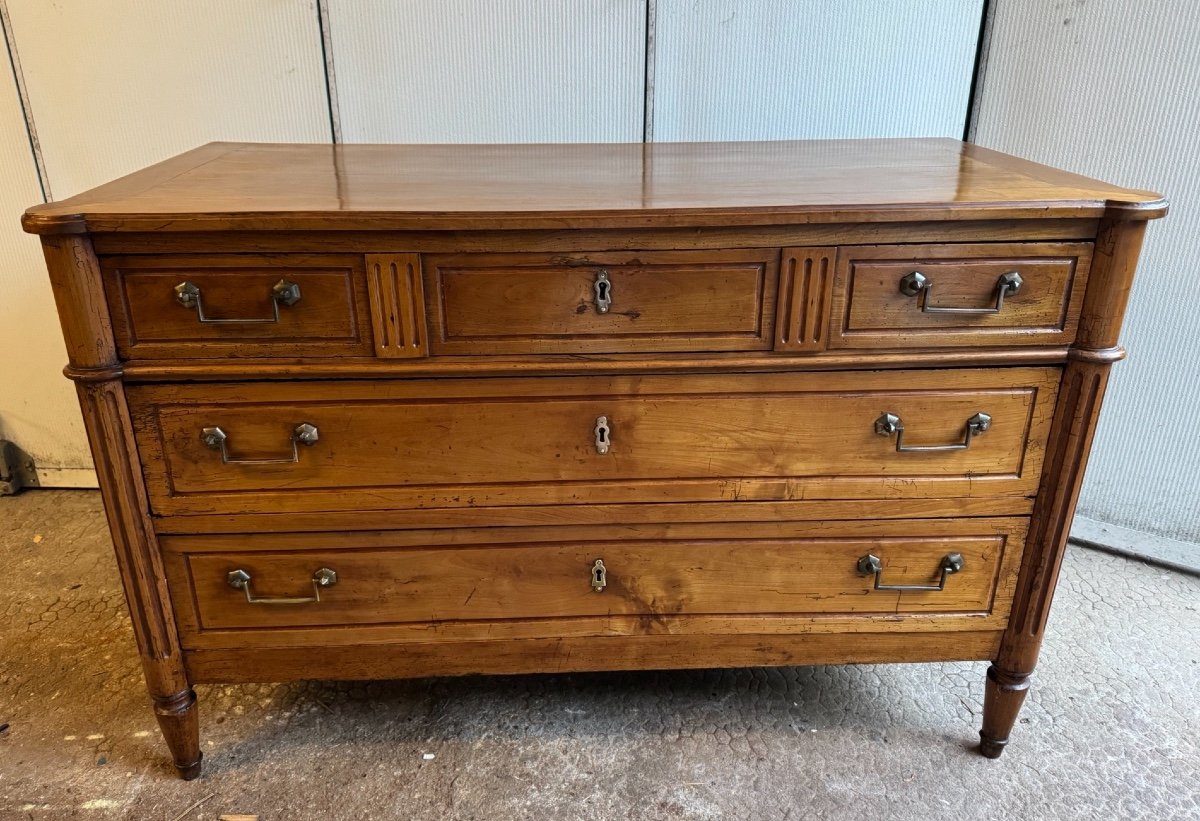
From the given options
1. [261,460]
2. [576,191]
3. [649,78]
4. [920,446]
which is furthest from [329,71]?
[920,446]

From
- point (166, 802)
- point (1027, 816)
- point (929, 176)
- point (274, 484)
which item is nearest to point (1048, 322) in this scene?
point (929, 176)

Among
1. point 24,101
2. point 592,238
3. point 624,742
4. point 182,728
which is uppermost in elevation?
point 24,101

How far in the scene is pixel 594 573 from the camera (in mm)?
1492

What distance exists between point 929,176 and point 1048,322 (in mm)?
344

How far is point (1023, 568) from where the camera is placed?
1.51 meters

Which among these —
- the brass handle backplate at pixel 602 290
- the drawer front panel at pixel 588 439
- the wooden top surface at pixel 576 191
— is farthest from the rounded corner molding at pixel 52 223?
the brass handle backplate at pixel 602 290

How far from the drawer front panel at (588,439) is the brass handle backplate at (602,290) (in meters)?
0.13

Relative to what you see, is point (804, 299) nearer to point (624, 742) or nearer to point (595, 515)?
point (595, 515)

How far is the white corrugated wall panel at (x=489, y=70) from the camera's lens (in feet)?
6.52

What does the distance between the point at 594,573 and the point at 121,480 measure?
81 cm

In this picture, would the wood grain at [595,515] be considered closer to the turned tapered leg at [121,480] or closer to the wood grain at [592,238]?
the turned tapered leg at [121,480]

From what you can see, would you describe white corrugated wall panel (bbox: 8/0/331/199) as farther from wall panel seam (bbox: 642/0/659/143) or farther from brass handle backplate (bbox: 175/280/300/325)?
brass handle backplate (bbox: 175/280/300/325)

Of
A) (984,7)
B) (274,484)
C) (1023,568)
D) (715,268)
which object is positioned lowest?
(1023,568)

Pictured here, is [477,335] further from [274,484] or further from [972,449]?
[972,449]
